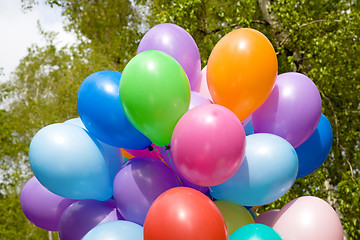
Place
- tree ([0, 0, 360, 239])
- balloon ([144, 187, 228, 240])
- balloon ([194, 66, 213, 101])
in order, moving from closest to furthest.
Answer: balloon ([144, 187, 228, 240])
balloon ([194, 66, 213, 101])
tree ([0, 0, 360, 239])

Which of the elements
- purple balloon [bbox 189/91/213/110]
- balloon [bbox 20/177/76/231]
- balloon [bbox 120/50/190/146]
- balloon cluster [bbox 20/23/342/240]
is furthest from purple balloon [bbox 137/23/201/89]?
balloon [bbox 20/177/76/231]

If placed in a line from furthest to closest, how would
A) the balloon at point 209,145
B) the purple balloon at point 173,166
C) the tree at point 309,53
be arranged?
the tree at point 309,53 → the purple balloon at point 173,166 → the balloon at point 209,145

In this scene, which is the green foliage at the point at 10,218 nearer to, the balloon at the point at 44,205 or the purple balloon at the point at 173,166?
the balloon at the point at 44,205

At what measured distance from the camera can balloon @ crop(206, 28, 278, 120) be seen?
236cm

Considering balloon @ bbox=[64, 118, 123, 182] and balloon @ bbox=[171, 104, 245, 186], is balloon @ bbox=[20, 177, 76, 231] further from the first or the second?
balloon @ bbox=[171, 104, 245, 186]

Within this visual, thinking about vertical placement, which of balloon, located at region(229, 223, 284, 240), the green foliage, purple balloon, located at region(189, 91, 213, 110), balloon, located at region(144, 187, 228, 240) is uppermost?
purple balloon, located at region(189, 91, 213, 110)

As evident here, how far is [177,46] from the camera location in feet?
9.00

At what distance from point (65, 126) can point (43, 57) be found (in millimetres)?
12960

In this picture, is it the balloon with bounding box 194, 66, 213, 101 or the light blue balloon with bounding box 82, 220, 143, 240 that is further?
the balloon with bounding box 194, 66, 213, 101

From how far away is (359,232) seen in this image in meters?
4.99

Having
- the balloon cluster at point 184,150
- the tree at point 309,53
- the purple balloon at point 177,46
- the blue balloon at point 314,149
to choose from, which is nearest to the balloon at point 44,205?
the balloon cluster at point 184,150

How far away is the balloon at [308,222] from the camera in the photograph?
7.73 ft

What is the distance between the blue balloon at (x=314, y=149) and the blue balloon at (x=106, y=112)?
1.18m

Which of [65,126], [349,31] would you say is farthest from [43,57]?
[65,126]
